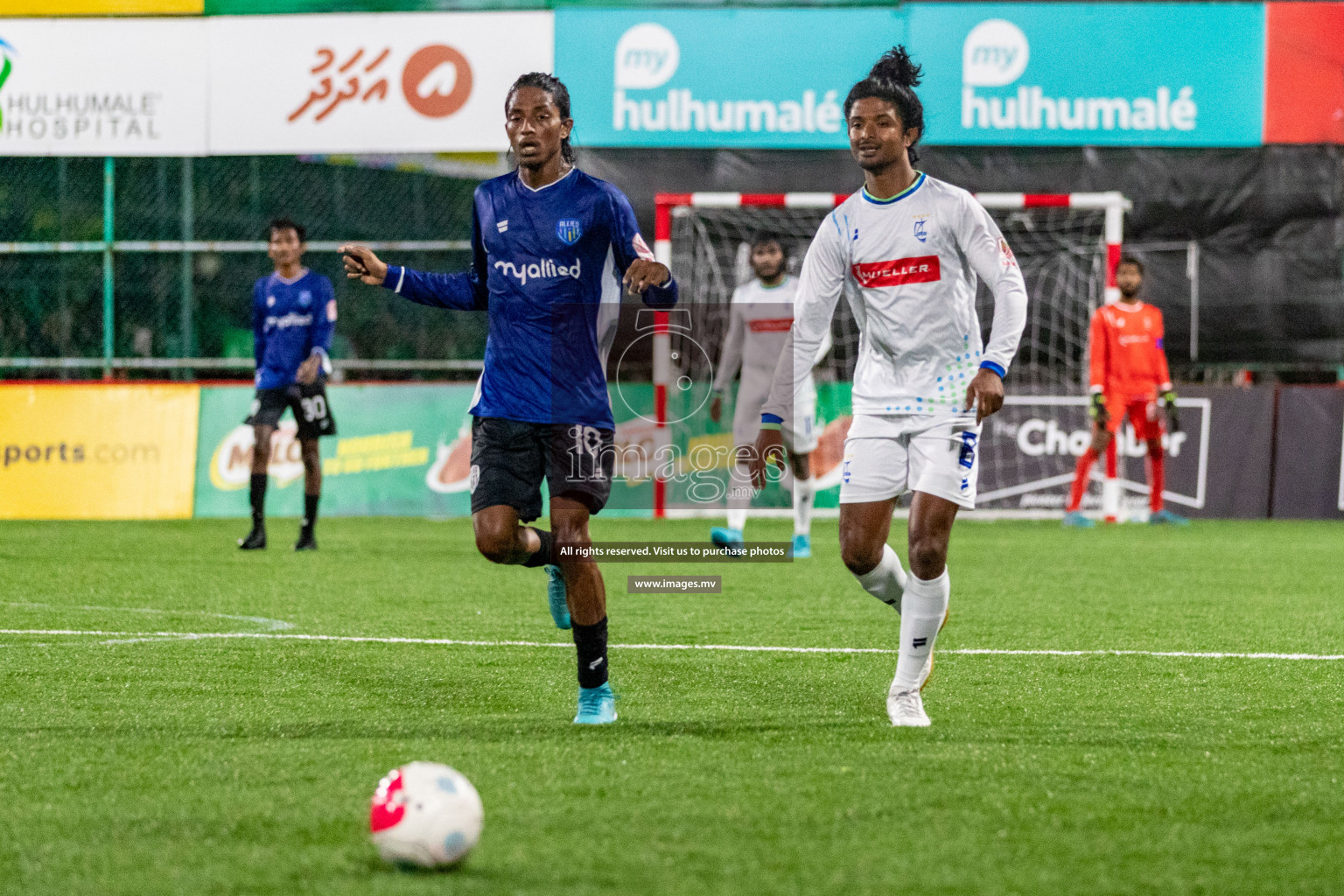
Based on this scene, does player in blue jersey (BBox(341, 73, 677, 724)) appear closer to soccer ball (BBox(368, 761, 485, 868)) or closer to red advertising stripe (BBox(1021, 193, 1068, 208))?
soccer ball (BBox(368, 761, 485, 868))

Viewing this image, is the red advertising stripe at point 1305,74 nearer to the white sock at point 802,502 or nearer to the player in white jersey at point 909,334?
the white sock at point 802,502

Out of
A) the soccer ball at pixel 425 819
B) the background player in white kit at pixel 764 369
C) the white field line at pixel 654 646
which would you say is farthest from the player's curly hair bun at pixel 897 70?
the background player in white kit at pixel 764 369

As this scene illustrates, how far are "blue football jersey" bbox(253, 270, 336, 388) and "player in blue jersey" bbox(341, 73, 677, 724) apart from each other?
20.5ft

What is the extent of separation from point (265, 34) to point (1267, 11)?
9.67 m

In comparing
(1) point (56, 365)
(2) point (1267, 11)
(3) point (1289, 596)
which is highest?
(2) point (1267, 11)

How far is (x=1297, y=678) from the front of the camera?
5875 millimetres

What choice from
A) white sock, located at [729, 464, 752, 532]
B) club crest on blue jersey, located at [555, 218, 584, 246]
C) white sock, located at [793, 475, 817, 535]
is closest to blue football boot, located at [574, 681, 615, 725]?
club crest on blue jersey, located at [555, 218, 584, 246]

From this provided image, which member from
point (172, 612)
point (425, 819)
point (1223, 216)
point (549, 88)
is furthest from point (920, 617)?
Answer: point (1223, 216)

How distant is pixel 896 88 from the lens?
16.7ft

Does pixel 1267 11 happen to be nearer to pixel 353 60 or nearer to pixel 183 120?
pixel 353 60

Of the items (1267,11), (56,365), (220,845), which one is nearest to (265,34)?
(56,365)

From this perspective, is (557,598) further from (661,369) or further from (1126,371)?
(1126,371)

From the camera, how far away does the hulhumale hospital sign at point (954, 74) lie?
1545cm

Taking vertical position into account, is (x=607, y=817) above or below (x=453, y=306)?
below
